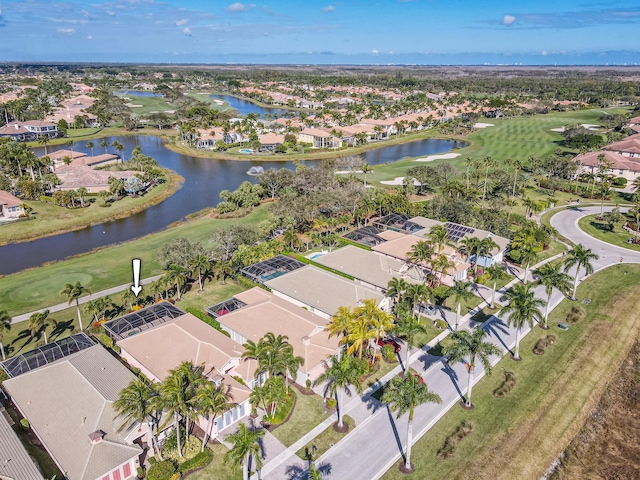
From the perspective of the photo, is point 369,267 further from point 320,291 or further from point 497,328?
point 497,328

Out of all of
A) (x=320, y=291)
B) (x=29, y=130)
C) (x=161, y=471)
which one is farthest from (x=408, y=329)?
(x=29, y=130)

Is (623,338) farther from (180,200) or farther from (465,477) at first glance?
(180,200)

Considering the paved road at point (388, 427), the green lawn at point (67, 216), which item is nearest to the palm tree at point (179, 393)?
the paved road at point (388, 427)

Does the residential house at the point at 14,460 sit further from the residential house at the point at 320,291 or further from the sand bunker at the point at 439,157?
the sand bunker at the point at 439,157

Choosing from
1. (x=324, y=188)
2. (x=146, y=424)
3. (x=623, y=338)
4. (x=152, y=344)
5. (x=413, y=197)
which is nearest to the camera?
(x=146, y=424)

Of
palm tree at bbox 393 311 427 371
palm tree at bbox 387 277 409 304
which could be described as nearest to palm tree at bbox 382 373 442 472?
palm tree at bbox 393 311 427 371

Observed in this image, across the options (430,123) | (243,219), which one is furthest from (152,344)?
(430,123)
